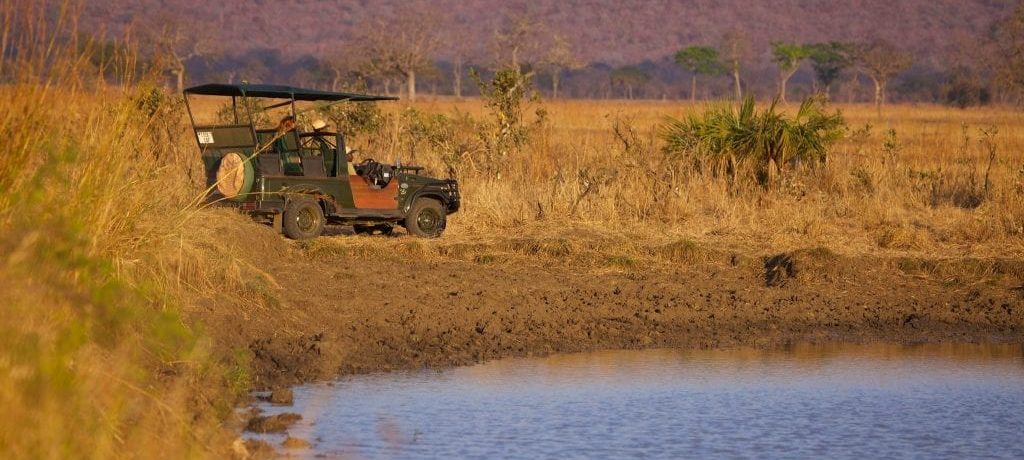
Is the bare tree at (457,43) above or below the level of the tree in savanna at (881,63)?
above

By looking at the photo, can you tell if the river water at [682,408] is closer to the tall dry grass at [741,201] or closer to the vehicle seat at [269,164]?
the tall dry grass at [741,201]

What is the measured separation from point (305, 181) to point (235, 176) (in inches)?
37.6

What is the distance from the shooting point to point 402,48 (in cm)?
8156

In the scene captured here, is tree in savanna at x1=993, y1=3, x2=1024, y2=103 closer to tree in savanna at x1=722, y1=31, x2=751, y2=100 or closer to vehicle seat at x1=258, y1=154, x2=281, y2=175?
tree in savanna at x1=722, y1=31, x2=751, y2=100

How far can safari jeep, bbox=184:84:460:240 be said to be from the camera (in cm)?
1513

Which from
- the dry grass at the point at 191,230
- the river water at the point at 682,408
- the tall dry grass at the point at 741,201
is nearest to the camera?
the dry grass at the point at 191,230

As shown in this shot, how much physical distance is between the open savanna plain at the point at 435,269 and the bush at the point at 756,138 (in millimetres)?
242

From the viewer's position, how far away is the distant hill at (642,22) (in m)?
118

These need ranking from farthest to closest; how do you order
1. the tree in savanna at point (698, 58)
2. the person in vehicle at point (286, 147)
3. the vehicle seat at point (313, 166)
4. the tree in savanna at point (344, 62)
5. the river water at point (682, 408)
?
1. the tree in savanna at point (698, 58)
2. the tree in savanna at point (344, 62)
3. the vehicle seat at point (313, 166)
4. the person in vehicle at point (286, 147)
5. the river water at point (682, 408)

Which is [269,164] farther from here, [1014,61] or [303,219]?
[1014,61]

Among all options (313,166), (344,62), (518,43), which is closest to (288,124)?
(313,166)

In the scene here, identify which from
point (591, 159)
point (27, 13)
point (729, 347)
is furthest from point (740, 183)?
point (27, 13)

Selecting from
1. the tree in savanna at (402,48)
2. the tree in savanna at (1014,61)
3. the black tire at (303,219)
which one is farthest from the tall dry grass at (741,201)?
the tree in savanna at (402,48)

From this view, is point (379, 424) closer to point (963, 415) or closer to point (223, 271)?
point (223, 271)
